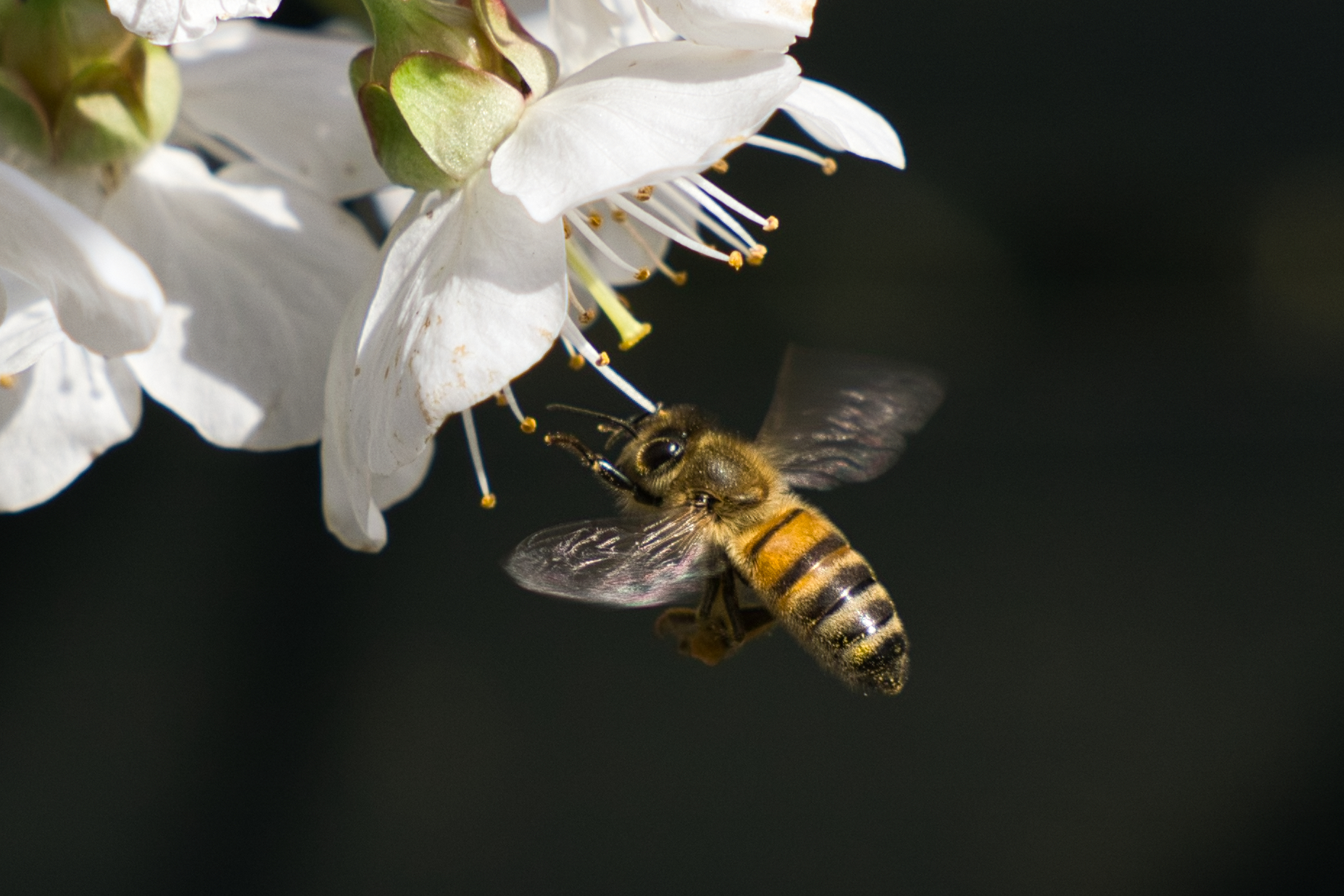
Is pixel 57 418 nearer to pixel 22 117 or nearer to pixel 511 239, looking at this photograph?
pixel 22 117

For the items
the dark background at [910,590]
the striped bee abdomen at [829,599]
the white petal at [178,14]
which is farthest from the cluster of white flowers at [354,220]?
the dark background at [910,590]

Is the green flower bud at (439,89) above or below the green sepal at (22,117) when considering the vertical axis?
above

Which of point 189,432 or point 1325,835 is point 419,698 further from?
point 1325,835

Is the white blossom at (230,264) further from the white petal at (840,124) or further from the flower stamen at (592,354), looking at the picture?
the white petal at (840,124)

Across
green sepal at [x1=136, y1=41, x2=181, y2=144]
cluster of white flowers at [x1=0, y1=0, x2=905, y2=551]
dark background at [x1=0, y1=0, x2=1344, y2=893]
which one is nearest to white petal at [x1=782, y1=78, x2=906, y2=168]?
cluster of white flowers at [x1=0, y1=0, x2=905, y2=551]

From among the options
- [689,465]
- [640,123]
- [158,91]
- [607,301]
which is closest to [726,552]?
[689,465]
